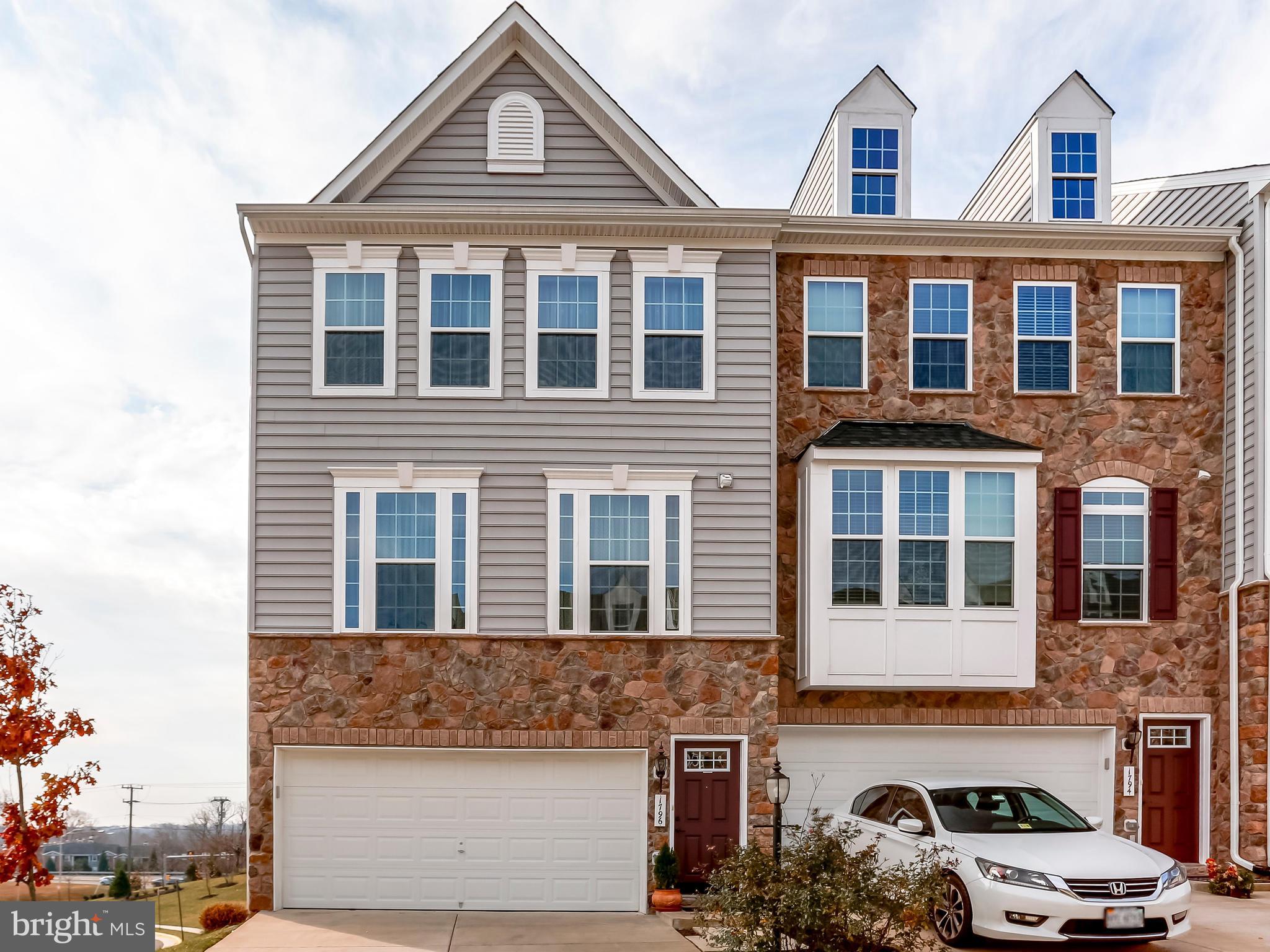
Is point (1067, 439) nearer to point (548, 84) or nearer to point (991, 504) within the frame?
point (991, 504)

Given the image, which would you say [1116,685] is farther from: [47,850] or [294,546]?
[47,850]

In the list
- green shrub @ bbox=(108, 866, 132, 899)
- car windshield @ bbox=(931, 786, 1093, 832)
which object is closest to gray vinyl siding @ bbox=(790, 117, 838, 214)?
car windshield @ bbox=(931, 786, 1093, 832)

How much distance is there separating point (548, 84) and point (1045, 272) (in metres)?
6.84

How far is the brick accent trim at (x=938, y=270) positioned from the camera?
15.7 metres

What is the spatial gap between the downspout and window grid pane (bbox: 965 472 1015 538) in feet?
9.94

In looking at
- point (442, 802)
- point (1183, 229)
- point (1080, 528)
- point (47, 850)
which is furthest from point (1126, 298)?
point (47, 850)

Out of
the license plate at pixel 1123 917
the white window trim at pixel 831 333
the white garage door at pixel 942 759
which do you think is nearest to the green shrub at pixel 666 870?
the white garage door at pixel 942 759

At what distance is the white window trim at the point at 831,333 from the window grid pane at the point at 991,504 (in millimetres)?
1940

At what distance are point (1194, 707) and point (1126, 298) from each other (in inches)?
211

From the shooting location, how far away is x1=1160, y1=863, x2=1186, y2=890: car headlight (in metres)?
10.8

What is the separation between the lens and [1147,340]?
15.8 metres

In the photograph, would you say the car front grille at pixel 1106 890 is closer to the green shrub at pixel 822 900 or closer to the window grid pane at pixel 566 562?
the green shrub at pixel 822 900

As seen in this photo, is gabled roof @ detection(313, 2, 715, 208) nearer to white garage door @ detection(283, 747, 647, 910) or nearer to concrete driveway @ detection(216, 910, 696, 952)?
white garage door @ detection(283, 747, 647, 910)

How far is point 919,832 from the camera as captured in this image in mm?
11781
